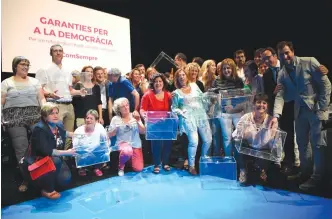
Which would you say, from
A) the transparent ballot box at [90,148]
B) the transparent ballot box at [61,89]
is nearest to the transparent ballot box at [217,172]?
the transparent ballot box at [90,148]

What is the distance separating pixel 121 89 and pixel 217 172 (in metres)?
1.80

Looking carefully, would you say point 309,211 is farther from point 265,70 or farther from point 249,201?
point 265,70

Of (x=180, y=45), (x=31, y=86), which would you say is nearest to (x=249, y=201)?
(x=31, y=86)

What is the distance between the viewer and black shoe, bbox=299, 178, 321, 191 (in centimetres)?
348

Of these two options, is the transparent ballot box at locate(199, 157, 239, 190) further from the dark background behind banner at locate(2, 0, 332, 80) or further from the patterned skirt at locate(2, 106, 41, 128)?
the patterned skirt at locate(2, 106, 41, 128)

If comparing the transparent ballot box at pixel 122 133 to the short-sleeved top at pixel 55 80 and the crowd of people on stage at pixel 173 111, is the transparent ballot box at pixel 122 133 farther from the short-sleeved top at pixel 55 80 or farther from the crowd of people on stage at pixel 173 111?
the short-sleeved top at pixel 55 80

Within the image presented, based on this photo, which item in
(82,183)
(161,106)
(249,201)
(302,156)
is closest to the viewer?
(249,201)

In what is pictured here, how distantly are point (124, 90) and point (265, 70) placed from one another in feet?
6.56

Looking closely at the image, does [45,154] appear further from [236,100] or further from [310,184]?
[310,184]

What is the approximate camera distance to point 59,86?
149 inches

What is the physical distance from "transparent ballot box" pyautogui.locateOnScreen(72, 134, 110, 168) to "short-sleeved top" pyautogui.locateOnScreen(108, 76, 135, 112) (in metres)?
0.77

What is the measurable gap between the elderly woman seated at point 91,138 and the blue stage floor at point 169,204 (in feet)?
1.51

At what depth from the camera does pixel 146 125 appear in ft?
13.1

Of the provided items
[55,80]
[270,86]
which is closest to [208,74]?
[270,86]
